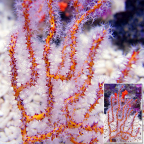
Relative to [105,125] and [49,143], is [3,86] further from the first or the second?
[105,125]

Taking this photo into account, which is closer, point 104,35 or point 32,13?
point 104,35

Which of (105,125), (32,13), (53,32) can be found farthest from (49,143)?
(32,13)

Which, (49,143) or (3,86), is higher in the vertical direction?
(3,86)

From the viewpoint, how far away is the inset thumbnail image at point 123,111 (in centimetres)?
155

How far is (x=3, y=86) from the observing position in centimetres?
214

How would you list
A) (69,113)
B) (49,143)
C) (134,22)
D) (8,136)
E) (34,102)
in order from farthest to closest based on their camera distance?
(134,22) < (34,102) < (8,136) < (49,143) < (69,113)

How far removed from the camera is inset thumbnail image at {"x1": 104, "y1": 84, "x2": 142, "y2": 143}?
1.55 metres

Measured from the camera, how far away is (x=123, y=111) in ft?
5.42

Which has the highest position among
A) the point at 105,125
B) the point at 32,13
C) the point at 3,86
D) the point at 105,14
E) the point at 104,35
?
the point at 105,14

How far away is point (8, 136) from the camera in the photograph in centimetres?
184

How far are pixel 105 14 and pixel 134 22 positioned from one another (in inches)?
22.6

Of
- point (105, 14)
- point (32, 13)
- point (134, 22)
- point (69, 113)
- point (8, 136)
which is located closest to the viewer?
point (32, 13)

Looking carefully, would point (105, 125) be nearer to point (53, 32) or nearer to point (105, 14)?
point (53, 32)

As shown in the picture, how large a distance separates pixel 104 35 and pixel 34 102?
126cm
